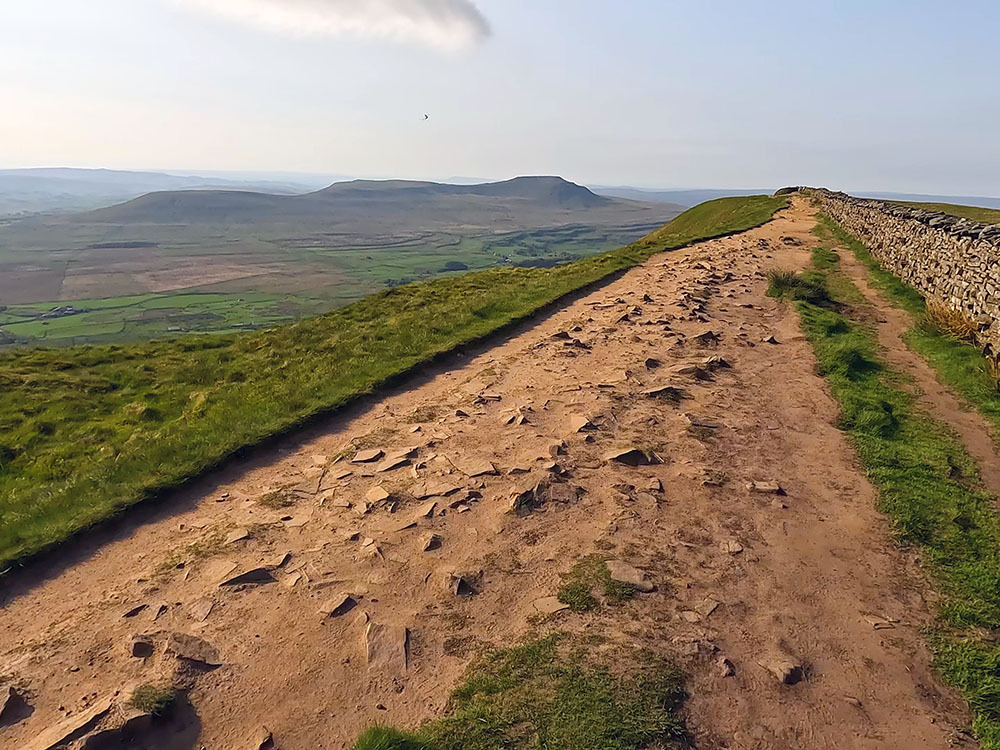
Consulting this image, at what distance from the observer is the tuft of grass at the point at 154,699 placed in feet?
17.7

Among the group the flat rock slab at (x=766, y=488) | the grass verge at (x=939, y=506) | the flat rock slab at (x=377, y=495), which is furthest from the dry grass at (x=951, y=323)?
the flat rock slab at (x=377, y=495)

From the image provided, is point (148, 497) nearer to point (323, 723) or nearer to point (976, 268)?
point (323, 723)

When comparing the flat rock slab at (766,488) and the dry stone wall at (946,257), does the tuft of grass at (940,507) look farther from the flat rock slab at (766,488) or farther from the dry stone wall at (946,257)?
the dry stone wall at (946,257)

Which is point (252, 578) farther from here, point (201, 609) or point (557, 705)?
point (557, 705)

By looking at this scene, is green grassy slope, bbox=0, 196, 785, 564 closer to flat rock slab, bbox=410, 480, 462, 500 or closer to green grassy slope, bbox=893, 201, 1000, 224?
flat rock slab, bbox=410, 480, 462, 500

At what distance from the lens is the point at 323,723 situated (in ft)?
17.7

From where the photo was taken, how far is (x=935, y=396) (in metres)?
12.4

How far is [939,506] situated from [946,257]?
13.0 metres

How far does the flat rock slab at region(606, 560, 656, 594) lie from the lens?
694cm

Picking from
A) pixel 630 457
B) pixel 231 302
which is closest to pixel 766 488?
pixel 630 457

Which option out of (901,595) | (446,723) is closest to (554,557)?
(446,723)

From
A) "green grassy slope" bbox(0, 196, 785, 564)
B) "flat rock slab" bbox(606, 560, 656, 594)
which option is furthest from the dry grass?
"flat rock slab" bbox(606, 560, 656, 594)

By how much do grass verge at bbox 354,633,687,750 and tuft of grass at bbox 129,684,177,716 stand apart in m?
1.85

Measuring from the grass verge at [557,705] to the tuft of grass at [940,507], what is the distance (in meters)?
2.76
